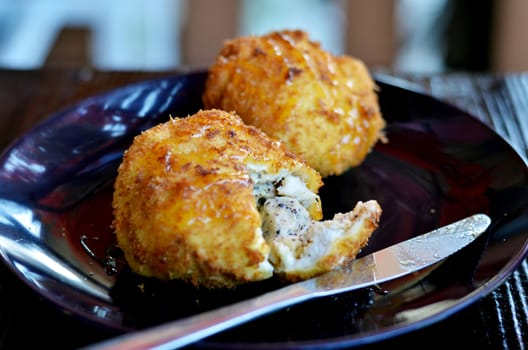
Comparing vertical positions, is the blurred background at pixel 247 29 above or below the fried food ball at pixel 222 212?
below

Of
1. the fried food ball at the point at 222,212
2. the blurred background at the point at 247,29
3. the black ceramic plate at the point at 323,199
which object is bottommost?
the blurred background at the point at 247,29

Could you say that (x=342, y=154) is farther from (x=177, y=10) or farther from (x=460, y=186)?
(x=177, y=10)

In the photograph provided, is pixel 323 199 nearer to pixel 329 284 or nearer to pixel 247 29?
pixel 329 284

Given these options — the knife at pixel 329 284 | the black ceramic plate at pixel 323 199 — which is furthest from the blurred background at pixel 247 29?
the knife at pixel 329 284

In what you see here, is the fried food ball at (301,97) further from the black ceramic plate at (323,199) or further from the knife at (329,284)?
the knife at (329,284)

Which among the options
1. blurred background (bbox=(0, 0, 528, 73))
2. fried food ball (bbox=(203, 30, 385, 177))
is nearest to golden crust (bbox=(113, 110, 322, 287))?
fried food ball (bbox=(203, 30, 385, 177))

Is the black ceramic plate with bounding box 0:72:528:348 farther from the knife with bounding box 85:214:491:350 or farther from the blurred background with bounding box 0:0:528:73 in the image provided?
the blurred background with bounding box 0:0:528:73

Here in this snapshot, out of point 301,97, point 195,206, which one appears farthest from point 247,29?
point 195,206
